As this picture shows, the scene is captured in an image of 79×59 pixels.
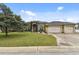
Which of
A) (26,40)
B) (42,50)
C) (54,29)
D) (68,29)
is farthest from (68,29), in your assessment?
(26,40)

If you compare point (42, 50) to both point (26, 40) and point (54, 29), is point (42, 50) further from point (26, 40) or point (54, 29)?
point (54, 29)

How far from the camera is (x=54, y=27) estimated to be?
6.11 meters

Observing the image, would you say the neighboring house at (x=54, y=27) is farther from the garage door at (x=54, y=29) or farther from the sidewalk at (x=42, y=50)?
the sidewalk at (x=42, y=50)

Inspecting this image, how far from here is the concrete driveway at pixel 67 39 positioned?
19.8 feet

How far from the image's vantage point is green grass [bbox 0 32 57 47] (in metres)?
5.95

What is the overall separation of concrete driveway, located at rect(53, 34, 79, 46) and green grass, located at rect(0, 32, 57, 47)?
15cm

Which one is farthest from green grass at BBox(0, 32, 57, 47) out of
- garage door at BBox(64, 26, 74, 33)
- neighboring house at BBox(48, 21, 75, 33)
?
garage door at BBox(64, 26, 74, 33)

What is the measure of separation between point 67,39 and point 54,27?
48 cm

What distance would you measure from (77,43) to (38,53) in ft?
3.53

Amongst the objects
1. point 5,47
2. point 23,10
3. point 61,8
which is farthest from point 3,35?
point 61,8

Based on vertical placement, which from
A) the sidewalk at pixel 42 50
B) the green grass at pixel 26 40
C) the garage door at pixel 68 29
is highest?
the garage door at pixel 68 29

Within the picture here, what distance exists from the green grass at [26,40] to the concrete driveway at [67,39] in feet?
0.48

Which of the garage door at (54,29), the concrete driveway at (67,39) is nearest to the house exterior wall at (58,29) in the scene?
the garage door at (54,29)

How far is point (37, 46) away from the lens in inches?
234
